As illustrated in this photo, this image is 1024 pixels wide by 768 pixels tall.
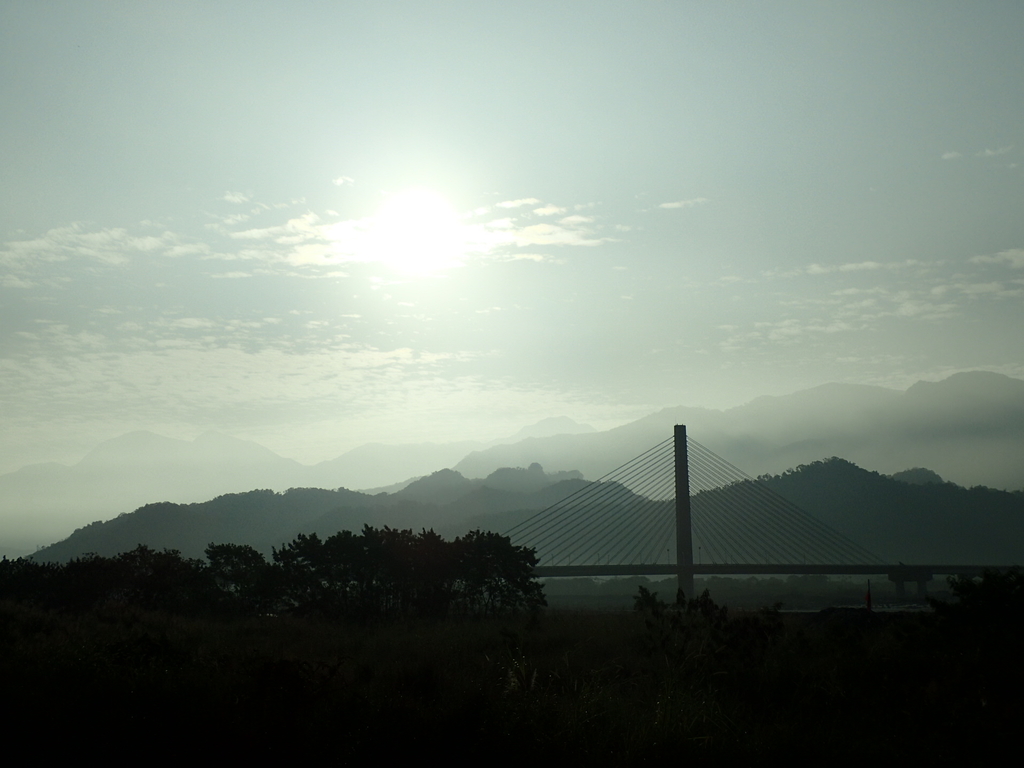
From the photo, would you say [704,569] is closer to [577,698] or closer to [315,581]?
[315,581]

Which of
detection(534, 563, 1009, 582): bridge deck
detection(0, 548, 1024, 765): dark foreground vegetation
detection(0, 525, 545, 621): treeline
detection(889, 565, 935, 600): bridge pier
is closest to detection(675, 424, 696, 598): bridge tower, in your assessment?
detection(534, 563, 1009, 582): bridge deck

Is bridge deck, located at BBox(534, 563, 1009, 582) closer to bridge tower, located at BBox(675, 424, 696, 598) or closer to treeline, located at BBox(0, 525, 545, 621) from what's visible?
bridge tower, located at BBox(675, 424, 696, 598)

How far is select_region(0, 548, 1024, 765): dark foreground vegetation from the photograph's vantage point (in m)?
9.80

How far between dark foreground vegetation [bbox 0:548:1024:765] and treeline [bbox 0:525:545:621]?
13.4m

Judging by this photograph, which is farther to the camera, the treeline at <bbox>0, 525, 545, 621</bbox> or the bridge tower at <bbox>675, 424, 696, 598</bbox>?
the bridge tower at <bbox>675, 424, 696, 598</bbox>

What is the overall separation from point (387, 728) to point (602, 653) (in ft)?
27.0

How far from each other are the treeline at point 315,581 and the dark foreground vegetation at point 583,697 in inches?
526

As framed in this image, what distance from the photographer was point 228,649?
59.2 feet

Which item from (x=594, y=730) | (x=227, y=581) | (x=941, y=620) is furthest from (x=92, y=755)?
(x=227, y=581)

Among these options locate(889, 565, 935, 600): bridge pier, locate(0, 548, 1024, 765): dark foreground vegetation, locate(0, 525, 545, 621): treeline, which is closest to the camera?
locate(0, 548, 1024, 765): dark foreground vegetation

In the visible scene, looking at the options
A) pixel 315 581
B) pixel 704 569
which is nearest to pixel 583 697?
pixel 315 581

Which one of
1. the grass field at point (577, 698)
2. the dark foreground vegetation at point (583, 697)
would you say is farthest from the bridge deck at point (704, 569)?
the grass field at point (577, 698)

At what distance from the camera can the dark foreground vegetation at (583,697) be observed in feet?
32.2

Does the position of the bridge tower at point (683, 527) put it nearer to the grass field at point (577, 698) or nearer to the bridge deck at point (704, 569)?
the bridge deck at point (704, 569)
